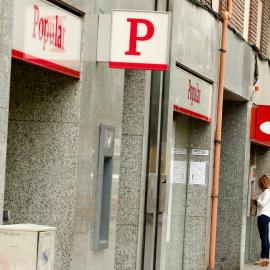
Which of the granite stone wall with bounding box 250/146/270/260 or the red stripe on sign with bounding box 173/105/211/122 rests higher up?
the red stripe on sign with bounding box 173/105/211/122

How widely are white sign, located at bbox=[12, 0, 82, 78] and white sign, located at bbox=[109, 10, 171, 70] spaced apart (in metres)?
0.37

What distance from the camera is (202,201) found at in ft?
42.9

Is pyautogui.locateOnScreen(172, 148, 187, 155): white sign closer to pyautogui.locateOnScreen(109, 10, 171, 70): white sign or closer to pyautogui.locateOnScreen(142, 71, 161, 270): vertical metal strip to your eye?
pyautogui.locateOnScreen(142, 71, 161, 270): vertical metal strip

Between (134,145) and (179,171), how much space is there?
3260mm

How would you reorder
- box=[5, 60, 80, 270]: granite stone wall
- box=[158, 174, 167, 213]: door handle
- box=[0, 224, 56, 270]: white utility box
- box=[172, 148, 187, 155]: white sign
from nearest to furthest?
1. box=[0, 224, 56, 270]: white utility box
2. box=[5, 60, 80, 270]: granite stone wall
3. box=[158, 174, 167, 213]: door handle
4. box=[172, 148, 187, 155]: white sign

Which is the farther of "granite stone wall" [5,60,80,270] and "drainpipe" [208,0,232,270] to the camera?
"drainpipe" [208,0,232,270]

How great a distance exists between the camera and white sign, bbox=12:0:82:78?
639 centimetres

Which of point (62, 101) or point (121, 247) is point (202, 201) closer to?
point (121, 247)

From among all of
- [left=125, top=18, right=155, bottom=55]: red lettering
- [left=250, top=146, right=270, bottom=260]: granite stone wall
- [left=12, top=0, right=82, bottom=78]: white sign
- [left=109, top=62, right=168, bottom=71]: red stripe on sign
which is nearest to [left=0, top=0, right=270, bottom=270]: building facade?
[left=12, top=0, right=82, bottom=78]: white sign

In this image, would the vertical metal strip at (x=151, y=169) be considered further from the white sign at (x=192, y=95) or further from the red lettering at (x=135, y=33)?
the red lettering at (x=135, y=33)

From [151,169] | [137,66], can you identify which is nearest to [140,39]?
[137,66]

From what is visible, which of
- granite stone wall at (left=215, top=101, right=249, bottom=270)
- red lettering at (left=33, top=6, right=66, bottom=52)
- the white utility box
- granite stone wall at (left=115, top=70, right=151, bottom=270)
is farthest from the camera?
granite stone wall at (left=215, top=101, right=249, bottom=270)

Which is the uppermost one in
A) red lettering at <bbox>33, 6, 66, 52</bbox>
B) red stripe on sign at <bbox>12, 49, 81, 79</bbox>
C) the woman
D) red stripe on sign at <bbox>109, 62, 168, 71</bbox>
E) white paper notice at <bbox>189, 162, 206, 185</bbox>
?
red lettering at <bbox>33, 6, 66, 52</bbox>

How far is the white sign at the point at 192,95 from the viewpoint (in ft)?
36.6
